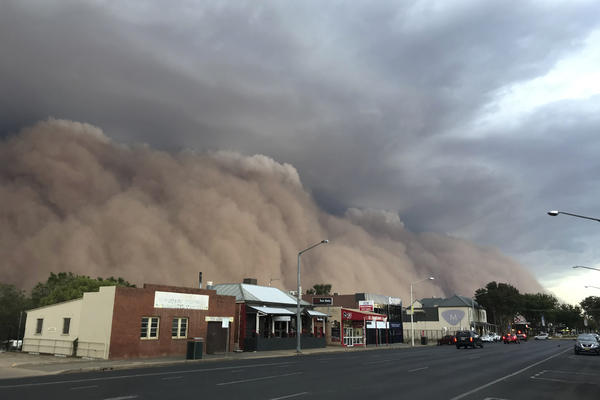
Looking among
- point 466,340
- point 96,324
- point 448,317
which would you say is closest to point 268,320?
point 96,324

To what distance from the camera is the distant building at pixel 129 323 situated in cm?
3164

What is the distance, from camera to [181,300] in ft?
120

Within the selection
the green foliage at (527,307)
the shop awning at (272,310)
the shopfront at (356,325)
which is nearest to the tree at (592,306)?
the green foliage at (527,307)

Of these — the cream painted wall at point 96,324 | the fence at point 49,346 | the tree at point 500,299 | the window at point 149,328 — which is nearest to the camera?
the cream painted wall at point 96,324

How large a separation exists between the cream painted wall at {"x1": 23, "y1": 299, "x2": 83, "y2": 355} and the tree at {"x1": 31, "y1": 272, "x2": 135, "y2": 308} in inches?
1254

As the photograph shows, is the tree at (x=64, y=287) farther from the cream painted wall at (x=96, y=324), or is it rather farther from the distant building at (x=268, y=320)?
the cream painted wall at (x=96, y=324)

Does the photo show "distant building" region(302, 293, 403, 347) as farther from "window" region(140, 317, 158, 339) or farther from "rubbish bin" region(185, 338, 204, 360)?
"rubbish bin" region(185, 338, 204, 360)

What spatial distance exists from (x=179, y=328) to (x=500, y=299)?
351 ft

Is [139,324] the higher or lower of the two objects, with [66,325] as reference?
higher

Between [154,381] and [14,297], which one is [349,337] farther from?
[14,297]

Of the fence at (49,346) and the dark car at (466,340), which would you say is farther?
the dark car at (466,340)

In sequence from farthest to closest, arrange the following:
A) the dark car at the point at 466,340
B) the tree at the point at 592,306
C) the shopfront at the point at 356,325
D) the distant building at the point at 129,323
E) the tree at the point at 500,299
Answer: the tree at the point at 592,306 → the tree at the point at 500,299 → the shopfront at the point at 356,325 → the dark car at the point at 466,340 → the distant building at the point at 129,323

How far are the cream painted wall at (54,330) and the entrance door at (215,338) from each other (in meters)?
10.3

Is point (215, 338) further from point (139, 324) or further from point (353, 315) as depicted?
point (353, 315)
